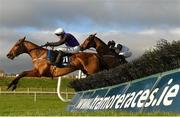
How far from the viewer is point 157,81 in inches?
334

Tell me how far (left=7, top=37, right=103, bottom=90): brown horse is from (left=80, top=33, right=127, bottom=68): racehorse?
289 mm

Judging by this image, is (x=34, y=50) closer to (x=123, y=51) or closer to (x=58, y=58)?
(x=58, y=58)

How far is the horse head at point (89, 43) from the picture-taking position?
54.6 ft

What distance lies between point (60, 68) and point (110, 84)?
467cm

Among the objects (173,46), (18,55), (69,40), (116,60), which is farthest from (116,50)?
(173,46)

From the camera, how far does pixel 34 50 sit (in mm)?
17500

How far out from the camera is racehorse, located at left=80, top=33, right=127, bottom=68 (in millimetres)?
16672

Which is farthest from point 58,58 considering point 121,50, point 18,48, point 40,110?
point 40,110

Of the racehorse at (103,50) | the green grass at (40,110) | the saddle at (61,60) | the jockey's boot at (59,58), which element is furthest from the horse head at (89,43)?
the green grass at (40,110)

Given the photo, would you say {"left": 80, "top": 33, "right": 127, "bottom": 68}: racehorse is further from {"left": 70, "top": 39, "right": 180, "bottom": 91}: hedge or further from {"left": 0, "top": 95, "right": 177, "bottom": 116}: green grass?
{"left": 70, "top": 39, "right": 180, "bottom": 91}: hedge

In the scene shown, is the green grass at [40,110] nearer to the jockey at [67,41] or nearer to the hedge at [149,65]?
the hedge at [149,65]

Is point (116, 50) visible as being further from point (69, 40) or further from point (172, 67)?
point (172, 67)

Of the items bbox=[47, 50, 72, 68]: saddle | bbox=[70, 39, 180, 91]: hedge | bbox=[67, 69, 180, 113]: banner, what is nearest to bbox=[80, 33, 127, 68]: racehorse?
bbox=[47, 50, 72, 68]: saddle

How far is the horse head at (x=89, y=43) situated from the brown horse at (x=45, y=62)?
255 millimetres
